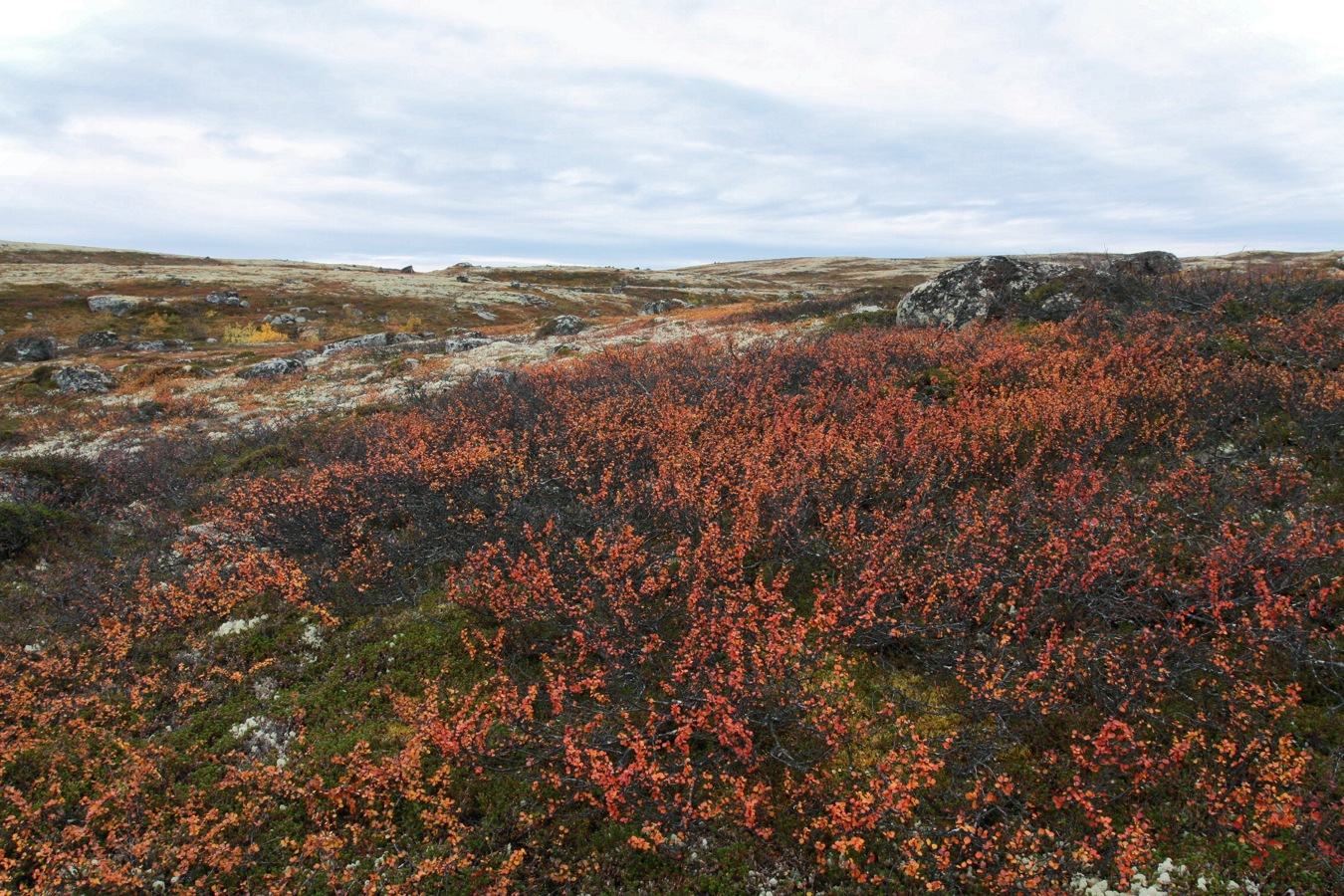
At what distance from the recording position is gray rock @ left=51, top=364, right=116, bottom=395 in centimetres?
3112

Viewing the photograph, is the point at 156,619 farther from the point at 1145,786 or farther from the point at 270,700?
the point at 1145,786

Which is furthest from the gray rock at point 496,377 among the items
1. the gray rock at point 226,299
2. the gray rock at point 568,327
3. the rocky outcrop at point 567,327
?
the gray rock at point 226,299

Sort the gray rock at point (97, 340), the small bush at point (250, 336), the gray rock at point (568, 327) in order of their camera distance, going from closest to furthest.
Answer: the gray rock at point (568, 327)
the gray rock at point (97, 340)
the small bush at point (250, 336)

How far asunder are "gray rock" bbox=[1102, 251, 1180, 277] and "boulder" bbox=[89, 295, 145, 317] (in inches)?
3617

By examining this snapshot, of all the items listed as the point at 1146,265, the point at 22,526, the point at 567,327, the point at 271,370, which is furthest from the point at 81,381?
the point at 1146,265

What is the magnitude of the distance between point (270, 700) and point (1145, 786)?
947 cm

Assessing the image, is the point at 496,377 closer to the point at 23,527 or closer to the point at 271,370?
the point at 23,527

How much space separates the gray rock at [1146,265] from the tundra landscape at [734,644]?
21.2 ft

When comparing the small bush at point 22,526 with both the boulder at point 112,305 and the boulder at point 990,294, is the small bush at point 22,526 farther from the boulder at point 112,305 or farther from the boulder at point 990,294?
the boulder at point 112,305

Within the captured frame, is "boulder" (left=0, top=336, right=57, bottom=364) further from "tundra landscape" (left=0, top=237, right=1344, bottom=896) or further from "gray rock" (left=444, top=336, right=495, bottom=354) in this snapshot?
"tundra landscape" (left=0, top=237, right=1344, bottom=896)

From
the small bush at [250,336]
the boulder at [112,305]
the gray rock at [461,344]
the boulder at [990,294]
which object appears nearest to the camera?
the boulder at [990,294]

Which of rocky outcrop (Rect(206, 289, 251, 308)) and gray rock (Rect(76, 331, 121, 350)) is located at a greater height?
rocky outcrop (Rect(206, 289, 251, 308))

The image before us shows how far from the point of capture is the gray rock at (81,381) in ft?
102

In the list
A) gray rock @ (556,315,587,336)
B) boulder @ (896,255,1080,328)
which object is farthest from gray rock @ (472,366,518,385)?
gray rock @ (556,315,587,336)
